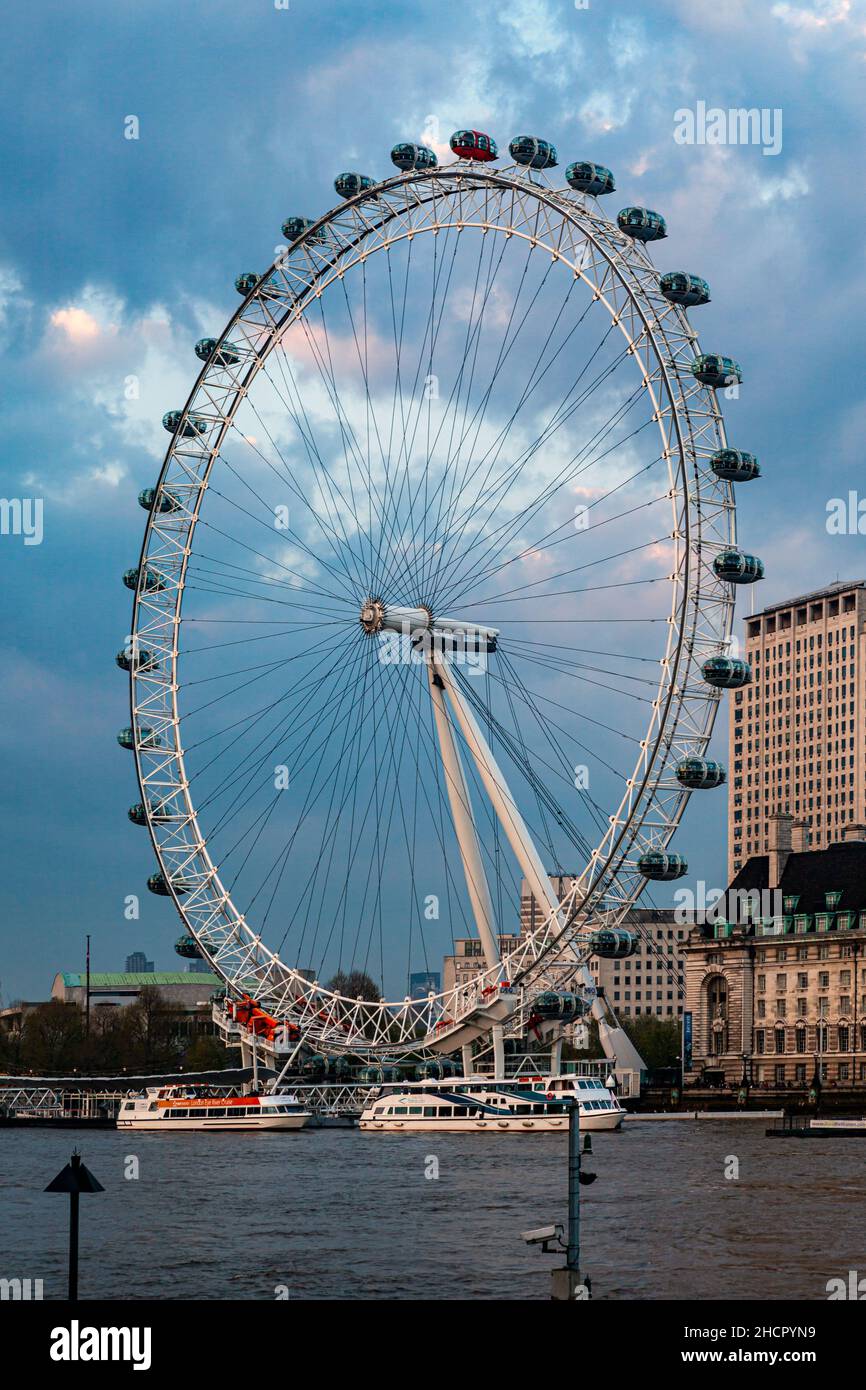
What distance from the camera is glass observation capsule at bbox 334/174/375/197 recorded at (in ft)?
284

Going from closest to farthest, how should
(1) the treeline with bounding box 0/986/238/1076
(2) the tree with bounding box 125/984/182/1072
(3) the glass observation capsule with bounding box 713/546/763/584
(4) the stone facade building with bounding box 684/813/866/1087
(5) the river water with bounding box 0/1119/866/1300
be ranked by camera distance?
(5) the river water with bounding box 0/1119/866/1300 → (3) the glass observation capsule with bounding box 713/546/763/584 → (4) the stone facade building with bounding box 684/813/866/1087 → (1) the treeline with bounding box 0/986/238/1076 → (2) the tree with bounding box 125/984/182/1072

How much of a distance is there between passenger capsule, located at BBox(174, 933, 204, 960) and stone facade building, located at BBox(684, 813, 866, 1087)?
44.6m

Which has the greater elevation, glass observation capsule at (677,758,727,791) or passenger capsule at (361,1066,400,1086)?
glass observation capsule at (677,758,727,791)

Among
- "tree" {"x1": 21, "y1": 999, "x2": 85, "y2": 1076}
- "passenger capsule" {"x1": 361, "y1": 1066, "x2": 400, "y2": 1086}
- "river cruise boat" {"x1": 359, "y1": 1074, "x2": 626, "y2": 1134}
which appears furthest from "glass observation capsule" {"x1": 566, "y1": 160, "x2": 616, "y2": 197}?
"tree" {"x1": 21, "y1": 999, "x2": 85, "y2": 1076}

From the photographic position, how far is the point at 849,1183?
206 feet

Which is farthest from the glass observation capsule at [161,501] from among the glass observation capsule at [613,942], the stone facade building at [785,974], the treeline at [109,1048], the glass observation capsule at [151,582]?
the treeline at [109,1048]

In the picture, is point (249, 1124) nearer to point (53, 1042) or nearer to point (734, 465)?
point (734, 465)

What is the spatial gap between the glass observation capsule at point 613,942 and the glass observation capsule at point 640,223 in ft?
94.5

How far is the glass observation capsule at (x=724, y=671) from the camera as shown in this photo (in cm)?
7344

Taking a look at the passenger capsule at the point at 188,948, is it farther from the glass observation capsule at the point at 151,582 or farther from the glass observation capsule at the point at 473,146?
the glass observation capsule at the point at 473,146

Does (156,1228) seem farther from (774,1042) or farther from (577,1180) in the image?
(774,1042)

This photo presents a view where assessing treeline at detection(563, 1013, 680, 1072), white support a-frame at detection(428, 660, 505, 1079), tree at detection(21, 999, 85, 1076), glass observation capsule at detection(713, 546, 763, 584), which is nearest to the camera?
glass observation capsule at detection(713, 546, 763, 584)

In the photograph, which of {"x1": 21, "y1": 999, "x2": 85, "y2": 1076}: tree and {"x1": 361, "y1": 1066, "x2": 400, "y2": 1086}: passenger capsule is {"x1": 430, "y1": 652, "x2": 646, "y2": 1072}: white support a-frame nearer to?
{"x1": 361, "y1": 1066, "x2": 400, "y2": 1086}: passenger capsule
